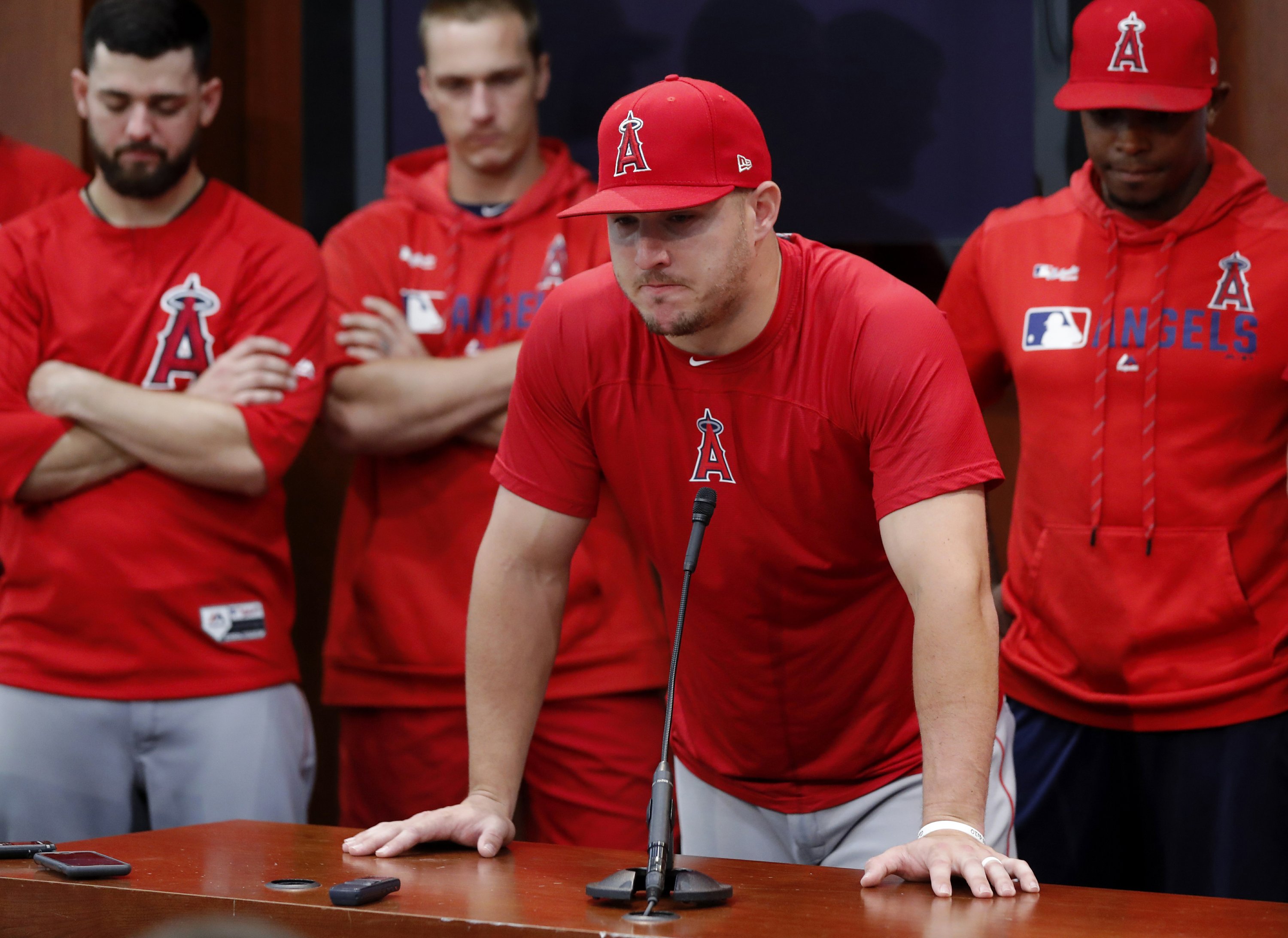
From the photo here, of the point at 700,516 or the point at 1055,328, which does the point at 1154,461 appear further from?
the point at 700,516

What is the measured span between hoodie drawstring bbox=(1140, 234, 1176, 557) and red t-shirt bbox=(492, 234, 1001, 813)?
0.62 meters

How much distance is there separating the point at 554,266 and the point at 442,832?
1468 mm

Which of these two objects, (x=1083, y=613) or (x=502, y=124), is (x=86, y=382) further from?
(x=1083, y=613)

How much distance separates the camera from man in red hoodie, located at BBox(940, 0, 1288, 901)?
8.92 feet

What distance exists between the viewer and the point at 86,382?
294 centimetres

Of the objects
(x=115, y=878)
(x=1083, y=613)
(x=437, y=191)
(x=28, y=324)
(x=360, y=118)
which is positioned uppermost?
(x=360, y=118)

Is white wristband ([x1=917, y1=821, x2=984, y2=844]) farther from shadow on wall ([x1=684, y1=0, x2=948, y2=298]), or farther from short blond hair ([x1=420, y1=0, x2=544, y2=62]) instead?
short blond hair ([x1=420, y1=0, x2=544, y2=62])

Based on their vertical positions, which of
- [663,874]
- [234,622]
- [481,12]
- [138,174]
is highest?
[481,12]

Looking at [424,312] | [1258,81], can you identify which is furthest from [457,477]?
[1258,81]

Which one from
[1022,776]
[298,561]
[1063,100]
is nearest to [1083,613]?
[1022,776]

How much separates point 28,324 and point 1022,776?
6.73 ft

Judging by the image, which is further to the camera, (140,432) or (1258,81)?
(1258,81)

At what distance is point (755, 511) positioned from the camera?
227 centimetres

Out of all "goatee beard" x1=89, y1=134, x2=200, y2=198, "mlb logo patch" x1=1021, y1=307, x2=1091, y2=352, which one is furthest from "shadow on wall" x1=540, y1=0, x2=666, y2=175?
"mlb logo patch" x1=1021, y1=307, x2=1091, y2=352
